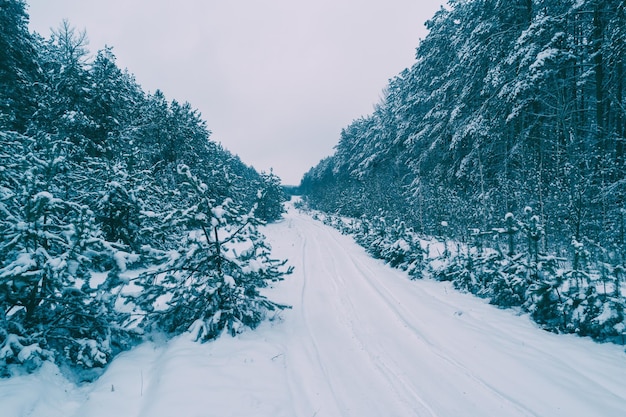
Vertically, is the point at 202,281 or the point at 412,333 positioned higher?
the point at 202,281

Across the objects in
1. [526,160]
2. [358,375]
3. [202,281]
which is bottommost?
[358,375]

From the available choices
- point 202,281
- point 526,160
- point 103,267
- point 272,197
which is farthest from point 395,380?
point 272,197

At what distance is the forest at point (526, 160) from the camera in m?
6.55

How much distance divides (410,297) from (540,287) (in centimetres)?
332

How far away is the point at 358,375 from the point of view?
442 cm

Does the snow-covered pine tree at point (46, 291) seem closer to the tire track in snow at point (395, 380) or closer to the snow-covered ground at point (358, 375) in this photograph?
the snow-covered ground at point (358, 375)

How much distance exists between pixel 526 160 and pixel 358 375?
13965mm

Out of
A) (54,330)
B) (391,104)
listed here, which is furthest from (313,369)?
(391,104)

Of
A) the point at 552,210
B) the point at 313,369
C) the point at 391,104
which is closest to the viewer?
the point at 313,369

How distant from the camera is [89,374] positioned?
13.3 feet

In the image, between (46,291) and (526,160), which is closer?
(46,291)

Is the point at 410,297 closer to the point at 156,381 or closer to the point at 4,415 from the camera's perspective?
the point at 156,381

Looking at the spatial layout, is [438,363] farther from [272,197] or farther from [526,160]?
[272,197]

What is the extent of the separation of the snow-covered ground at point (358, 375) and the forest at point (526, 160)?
1.29 metres
